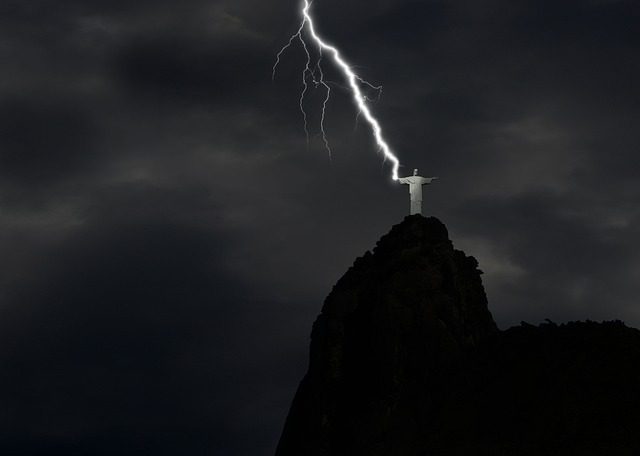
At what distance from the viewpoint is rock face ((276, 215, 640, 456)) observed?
47.2 metres

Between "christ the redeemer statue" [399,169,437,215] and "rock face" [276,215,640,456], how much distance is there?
0.83 m

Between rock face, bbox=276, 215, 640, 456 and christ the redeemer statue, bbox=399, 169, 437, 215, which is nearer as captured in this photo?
rock face, bbox=276, 215, 640, 456

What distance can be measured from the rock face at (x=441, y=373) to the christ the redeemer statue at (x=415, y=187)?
0.83 metres

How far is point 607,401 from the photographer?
46469mm

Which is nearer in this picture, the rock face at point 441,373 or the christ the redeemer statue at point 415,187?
the rock face at point 441,373

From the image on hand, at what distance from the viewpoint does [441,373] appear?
58.0 meters

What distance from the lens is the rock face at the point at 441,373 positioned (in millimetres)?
47219

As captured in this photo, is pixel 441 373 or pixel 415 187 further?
pixel 415 187

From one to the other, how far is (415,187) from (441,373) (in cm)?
1682

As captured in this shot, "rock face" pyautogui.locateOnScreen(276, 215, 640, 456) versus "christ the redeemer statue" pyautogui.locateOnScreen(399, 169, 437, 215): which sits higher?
"christ the redeemer statue" pyautogui.locateOnScreen(399, 169, 437, 215)

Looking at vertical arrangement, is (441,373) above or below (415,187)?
below

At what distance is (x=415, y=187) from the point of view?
231ft

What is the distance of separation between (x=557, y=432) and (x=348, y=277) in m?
25.5

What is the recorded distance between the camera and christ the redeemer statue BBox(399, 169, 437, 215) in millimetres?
70000
